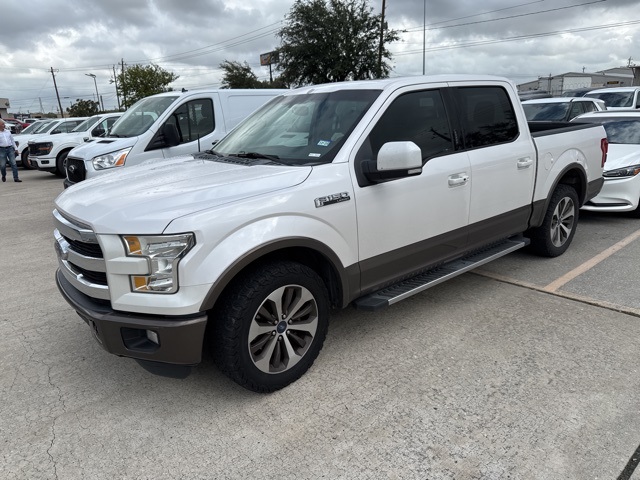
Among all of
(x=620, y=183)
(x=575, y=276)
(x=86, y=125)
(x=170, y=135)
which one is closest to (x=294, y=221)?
(x=575, y=276)

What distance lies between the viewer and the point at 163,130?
23.5 ft

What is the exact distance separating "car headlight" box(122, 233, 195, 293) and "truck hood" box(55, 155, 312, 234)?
0.18 ft

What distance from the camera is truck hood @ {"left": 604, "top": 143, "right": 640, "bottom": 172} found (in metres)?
6.70

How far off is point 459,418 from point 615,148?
20.3ft

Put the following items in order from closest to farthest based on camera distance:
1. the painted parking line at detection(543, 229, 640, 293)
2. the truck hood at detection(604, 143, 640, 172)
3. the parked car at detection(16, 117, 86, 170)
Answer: the painted parking line at detection(543, 229, 640, 293), the truck hood at detection(604, 143, 640, 172), the parked car at detection(16, 117, 86, 170)

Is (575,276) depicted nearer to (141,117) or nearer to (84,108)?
(141,117)

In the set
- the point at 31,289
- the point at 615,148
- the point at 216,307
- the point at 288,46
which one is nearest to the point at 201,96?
the point at 31,289

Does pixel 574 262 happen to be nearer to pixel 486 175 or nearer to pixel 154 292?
pixel 486 175

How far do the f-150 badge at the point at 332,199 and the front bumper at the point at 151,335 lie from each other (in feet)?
3.20

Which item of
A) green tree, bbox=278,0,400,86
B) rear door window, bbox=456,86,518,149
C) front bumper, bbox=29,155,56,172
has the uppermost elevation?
green tree, bbox=278,0,400,86

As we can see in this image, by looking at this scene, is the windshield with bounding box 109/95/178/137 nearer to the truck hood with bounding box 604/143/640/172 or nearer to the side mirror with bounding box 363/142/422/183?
the side mirror with bounding box 363/142/422/183

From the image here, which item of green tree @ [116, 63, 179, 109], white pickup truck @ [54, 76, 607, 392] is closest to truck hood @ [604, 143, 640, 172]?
white pickup truck @ [54, 76, 607, 392]

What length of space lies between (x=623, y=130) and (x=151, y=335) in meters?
7.69

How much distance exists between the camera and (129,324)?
8.51ft
